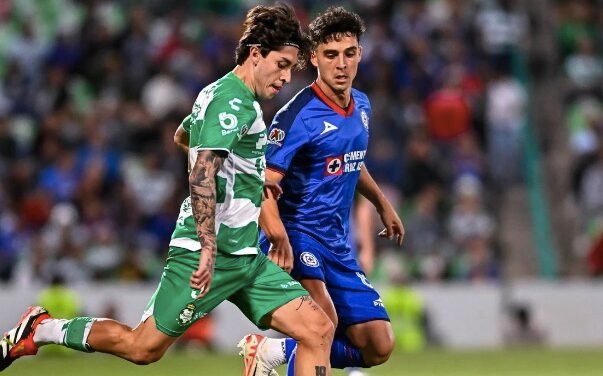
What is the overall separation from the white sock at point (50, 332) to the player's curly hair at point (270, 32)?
1.93 metres

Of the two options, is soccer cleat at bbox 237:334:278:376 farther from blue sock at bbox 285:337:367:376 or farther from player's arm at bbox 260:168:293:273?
player's arm at bbox 260:168:293:273

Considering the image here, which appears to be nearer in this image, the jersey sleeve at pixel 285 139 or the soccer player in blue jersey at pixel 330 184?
the jersey sleeve at pixel 285 139

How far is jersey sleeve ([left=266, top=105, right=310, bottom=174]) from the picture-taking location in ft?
28.0

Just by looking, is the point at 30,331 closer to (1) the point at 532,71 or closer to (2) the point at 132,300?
(2) the point at 132,300

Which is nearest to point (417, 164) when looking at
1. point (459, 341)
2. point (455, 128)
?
point (455, 128)

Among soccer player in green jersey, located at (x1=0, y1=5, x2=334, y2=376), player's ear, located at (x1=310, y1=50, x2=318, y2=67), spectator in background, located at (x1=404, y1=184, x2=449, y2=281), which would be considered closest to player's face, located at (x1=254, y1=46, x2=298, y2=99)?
soccer player in green jersey, located at (x1=0, y1=5, x2=334, y2=376)

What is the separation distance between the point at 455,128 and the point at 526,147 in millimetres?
1087

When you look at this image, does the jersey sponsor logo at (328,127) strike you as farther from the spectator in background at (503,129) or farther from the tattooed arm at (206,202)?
the spectator in background at (503,129)

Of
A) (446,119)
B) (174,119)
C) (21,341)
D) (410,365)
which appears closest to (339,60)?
(21,341)

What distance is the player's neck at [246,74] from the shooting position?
7.86m

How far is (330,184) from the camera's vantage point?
8.78m

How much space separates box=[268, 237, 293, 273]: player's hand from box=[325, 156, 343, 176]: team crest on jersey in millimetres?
634

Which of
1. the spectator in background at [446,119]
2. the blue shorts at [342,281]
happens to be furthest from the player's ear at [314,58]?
the spectator in background at [446,119]

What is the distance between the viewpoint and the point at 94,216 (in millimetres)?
17703
